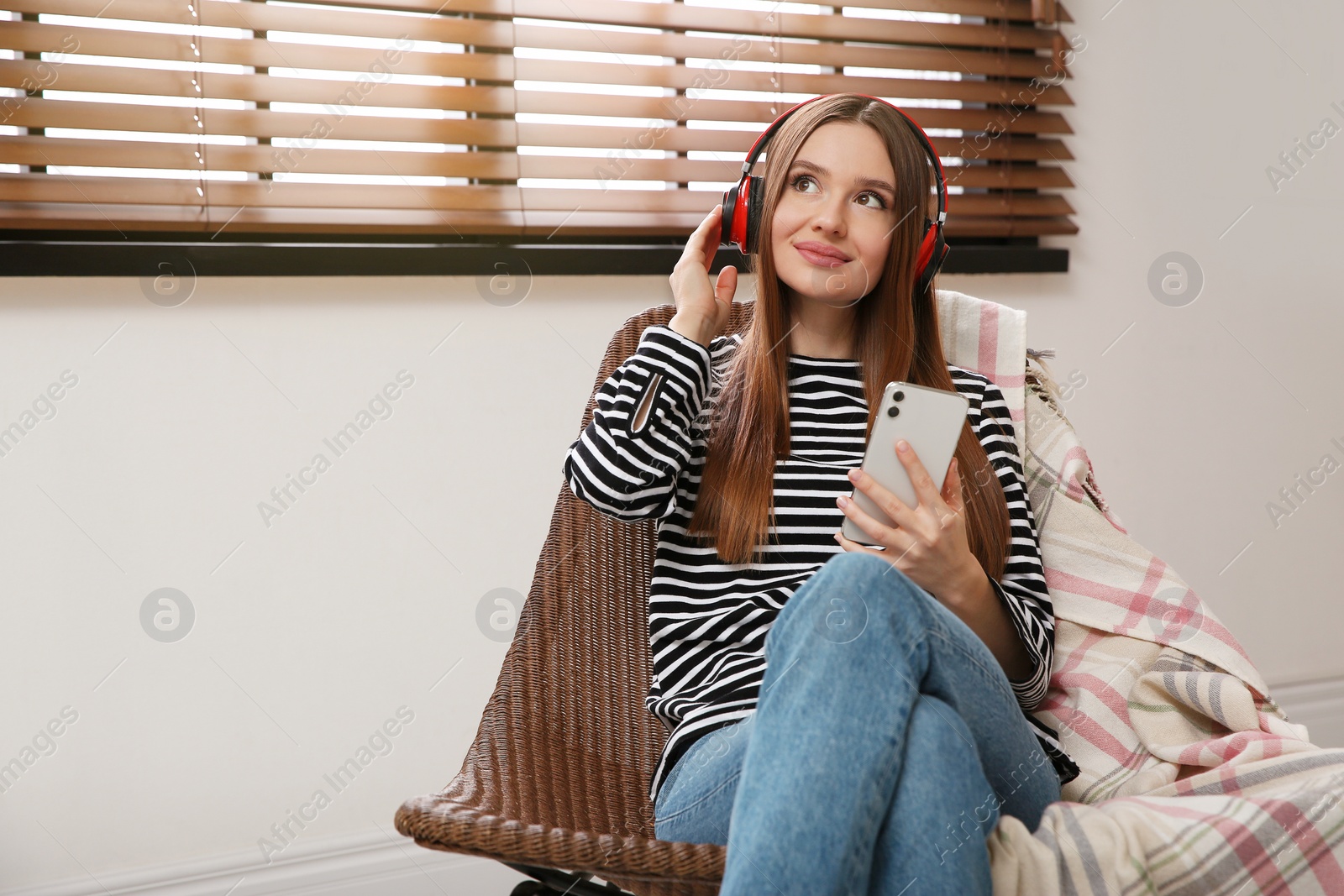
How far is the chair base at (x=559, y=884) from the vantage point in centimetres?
88

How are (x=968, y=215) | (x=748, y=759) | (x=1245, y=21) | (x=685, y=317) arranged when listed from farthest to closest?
1. (x=1245, y=21)
2. (x=968, y=215)
3. (x=685, y=317)
4. (x=748, y=759)

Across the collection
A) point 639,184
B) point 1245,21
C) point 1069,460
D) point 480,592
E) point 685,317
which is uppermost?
point 1245,21

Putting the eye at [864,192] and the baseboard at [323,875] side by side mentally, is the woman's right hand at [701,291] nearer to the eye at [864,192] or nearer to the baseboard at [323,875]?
the eye at [864,192]

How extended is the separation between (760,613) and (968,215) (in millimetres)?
986

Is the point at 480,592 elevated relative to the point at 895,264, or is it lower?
lower

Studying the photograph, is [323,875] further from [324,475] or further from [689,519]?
[689,519]

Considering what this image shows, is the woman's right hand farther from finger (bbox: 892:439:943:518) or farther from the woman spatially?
finger (bbox: 892:439:943:518)

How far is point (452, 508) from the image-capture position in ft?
5.07

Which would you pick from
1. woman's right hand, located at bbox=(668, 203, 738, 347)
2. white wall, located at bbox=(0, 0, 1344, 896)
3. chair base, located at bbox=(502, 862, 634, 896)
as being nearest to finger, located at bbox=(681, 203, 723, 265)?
woman's right hand, located at bbox=(668, 203, 738, 347)

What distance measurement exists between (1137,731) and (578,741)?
1.81 feet

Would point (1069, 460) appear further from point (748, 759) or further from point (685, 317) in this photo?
point (748, 759)

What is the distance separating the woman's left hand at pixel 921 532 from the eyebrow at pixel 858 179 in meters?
0.30

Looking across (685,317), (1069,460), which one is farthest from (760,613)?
(1069,460)

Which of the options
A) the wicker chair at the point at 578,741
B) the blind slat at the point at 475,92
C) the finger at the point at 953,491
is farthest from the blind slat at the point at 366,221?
the finger at the point at 953,491
